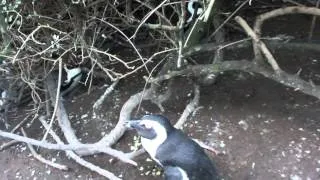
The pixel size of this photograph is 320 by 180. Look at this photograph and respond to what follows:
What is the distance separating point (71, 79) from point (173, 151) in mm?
1068

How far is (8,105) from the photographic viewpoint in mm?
3066

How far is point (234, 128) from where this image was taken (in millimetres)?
2480

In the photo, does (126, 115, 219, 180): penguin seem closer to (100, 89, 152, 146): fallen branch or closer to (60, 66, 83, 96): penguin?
(100, 89, 152, 146): fallen branch

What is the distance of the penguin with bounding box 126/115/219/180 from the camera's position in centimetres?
207

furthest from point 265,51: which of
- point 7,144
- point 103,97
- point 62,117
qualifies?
point 7,144

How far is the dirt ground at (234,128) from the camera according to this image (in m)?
2.30

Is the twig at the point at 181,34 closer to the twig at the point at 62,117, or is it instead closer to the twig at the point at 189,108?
the twig at the point at 189,108

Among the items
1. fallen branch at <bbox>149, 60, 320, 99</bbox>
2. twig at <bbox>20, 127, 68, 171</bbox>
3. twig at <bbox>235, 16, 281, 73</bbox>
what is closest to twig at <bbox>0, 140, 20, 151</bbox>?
twig at <bbox>20, 127, 68, 171</bbox>

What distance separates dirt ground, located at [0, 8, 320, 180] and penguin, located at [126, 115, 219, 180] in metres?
0.21

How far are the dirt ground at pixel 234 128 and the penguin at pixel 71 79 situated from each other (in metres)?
0.09

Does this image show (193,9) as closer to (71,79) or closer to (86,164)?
(71,79)

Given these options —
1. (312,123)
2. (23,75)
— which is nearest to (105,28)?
(23,75)

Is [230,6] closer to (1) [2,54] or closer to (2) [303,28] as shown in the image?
(2) [303,28]

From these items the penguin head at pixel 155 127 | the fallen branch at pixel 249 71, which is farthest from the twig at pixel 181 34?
the penguin head at pixel 155 127
